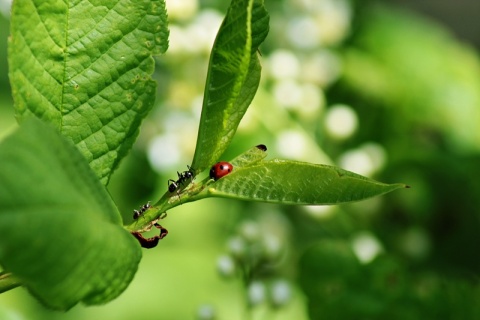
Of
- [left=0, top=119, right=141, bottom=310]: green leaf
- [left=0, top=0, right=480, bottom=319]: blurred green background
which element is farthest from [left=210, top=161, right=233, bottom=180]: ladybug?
[left=0, top=0, right=480, bottom=319]: blurred green background

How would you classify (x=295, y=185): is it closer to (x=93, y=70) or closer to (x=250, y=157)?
(x=250, y=157)

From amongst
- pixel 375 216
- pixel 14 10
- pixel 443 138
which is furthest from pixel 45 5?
pixel 443 138

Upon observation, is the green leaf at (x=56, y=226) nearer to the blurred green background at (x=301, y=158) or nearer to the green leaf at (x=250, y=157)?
the green leaf at (x=250, y=157)

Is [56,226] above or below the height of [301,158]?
above

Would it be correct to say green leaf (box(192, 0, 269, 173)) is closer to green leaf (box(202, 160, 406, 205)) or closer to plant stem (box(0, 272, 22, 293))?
green leaf (box(202, 160, 406, 205))

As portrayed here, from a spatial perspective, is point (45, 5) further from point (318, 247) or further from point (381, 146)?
point (381, 146)

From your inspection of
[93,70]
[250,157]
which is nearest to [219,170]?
[250,157]

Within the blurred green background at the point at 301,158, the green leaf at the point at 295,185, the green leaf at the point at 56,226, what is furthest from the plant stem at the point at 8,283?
the blurred green background at the point at 301,158
